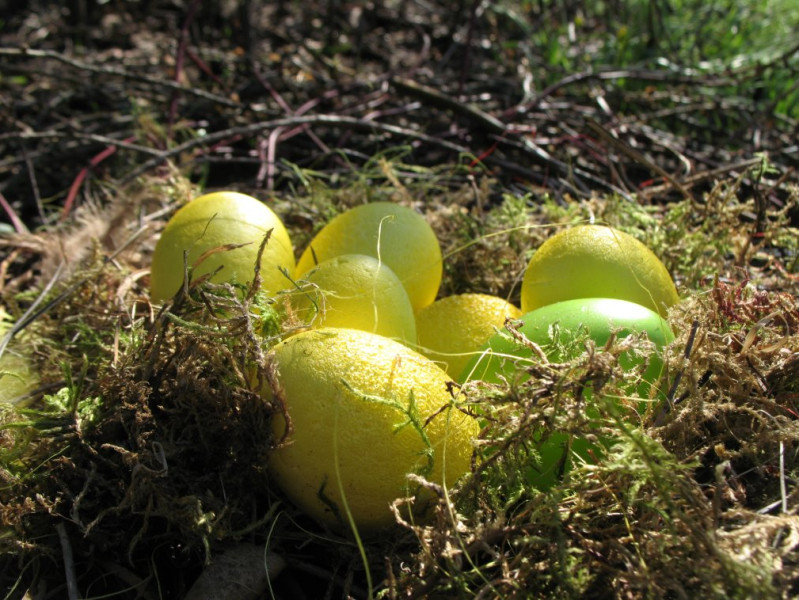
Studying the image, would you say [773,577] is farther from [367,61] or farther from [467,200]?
[367,61]

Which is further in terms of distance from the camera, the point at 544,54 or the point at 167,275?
the point at 544,54

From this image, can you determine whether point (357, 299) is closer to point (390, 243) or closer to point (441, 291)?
point (390, 243)

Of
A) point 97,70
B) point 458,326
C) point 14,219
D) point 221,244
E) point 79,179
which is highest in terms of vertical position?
point 97,70

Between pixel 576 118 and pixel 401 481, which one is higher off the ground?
pixel 576 118

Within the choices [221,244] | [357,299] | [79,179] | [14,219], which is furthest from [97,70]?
[357,299]

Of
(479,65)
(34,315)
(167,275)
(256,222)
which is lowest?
(34,315)

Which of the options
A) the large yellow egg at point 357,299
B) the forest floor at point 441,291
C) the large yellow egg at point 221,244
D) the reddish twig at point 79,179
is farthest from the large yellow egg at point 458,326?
the reddish twig at point 79,179

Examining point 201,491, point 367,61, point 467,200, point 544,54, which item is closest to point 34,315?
point 201,491

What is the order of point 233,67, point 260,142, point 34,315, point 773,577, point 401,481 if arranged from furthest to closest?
point 233,67
point 260,142
point 34,315
point 401,481
point 773,577
